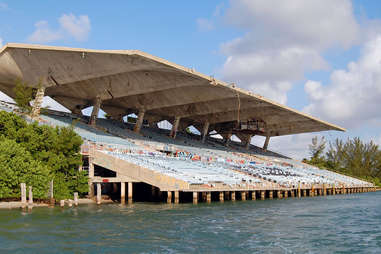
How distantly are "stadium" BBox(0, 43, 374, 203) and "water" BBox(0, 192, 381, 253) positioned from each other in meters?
8.90

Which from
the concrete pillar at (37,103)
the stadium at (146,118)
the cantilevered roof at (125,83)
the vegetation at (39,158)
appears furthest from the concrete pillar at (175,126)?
the vegetation at (39,158)

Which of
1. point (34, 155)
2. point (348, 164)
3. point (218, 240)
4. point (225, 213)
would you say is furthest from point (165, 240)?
point (348, 164)

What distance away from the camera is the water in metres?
18.7

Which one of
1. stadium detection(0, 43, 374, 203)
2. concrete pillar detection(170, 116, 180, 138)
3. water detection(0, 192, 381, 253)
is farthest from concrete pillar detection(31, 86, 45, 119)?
water detection(0, 192, 381, 253)

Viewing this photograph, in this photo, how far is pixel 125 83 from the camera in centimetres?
5484

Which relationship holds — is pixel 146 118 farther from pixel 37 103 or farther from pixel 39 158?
pixel 39 158

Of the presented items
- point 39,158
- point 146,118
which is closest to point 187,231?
point 39,158

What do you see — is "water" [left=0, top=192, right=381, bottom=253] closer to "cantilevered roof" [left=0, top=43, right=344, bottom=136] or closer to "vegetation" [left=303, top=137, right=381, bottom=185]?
"cantilevered roof" [left=0, top=43, right=344, bottom=136]

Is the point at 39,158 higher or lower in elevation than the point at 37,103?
lower

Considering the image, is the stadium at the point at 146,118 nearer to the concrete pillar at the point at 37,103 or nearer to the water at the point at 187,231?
the concrete pillar at the point at 37,103

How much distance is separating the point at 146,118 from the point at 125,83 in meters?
24.7

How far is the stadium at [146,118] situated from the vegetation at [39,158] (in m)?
2.43

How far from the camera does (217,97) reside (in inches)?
2370

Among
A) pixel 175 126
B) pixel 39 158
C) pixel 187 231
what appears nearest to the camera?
pixel 187 231
